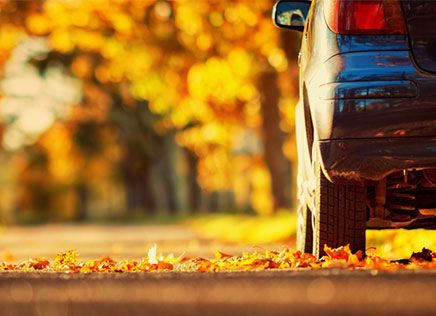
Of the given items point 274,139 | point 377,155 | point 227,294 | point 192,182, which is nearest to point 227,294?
point 227,294

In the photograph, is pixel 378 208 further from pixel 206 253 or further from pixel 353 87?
pixel 206 253

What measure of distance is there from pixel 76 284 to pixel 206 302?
1.05 m

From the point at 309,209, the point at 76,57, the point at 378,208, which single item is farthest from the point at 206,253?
the point at 76,57

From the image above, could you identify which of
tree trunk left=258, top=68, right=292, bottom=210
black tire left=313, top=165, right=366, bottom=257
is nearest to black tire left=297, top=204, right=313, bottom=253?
black tire left=313, top=165, right=366, bottom=257

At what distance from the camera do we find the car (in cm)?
659

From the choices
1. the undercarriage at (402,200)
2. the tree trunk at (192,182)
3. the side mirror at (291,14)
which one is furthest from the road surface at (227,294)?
the tree trunk at (192,182)

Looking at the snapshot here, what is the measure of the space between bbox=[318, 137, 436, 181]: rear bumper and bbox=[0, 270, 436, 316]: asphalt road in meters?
0.61

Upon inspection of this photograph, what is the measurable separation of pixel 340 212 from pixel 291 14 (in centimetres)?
182

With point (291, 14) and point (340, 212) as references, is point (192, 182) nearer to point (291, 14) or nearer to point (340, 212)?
point (291, 14)

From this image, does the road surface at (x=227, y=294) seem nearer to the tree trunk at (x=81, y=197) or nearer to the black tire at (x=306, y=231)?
the black tire at (x=306, y=231)

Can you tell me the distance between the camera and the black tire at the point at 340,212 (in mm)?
7055

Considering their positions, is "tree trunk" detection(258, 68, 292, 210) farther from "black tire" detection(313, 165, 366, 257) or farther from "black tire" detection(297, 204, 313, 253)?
"black tire" detection(313, 165, 366, 257)

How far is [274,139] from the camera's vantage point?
2562cm

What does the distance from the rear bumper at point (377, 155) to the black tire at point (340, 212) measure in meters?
0.35
